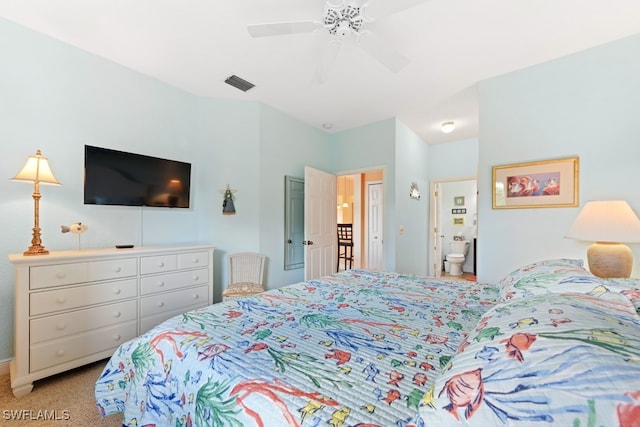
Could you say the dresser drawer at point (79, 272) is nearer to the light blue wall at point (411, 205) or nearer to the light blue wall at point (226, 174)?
the light blue wall at point (226, 174)

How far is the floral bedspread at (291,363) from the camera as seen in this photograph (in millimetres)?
689

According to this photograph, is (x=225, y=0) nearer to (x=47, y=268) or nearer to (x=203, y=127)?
(x=203, y=127)

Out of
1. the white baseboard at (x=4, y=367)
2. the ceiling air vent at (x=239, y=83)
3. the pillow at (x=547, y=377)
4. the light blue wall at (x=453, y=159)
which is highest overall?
the ceiling air vent at (x=239, y=83)

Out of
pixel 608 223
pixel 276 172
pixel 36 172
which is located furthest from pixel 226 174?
pixel 608 223

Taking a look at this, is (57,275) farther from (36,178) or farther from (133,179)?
(133,179)

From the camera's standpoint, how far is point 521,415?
1.53ft

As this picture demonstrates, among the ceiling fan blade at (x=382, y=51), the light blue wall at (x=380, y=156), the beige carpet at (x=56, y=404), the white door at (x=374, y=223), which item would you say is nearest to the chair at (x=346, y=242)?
the white door at (x=374, y=223)

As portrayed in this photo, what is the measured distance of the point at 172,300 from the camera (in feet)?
8.46

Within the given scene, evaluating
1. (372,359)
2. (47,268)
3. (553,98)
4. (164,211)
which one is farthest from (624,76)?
(47,268)

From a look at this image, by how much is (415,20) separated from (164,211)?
305 cm

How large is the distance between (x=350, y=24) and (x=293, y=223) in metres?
2.56

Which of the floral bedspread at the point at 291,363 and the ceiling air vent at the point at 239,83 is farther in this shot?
the ceiling air vent at the point at 239,83

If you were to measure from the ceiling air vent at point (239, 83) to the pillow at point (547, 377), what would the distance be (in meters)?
3.07

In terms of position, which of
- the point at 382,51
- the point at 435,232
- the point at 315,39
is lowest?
the point at 435,232
